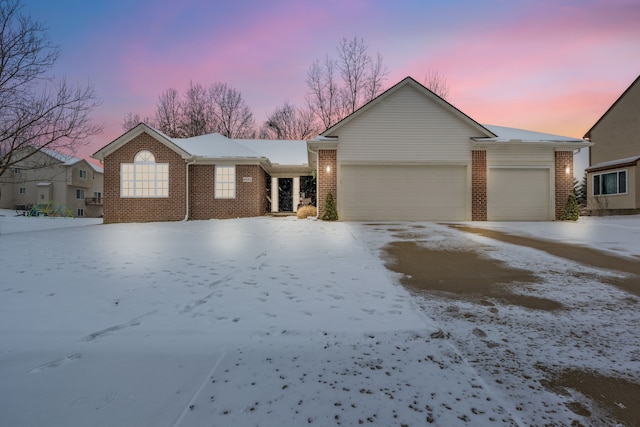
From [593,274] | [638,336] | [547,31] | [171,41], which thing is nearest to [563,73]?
[547,31]

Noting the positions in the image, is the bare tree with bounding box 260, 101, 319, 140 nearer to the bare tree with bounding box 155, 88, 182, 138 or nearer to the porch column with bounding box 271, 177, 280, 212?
the bare tree with bounding box 155, 88, 182, 138

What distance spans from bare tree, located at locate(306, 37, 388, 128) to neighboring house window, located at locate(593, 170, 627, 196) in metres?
16.5

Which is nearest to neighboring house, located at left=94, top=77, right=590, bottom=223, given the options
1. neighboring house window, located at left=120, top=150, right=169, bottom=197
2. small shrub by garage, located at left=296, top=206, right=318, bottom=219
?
small shrub by garage, located at left=296, top=206, right=318, bottom=219

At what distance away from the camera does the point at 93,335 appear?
2.36 metres

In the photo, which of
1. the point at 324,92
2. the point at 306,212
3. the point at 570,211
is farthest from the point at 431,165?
the point at 324,92

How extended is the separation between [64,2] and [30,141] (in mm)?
7207

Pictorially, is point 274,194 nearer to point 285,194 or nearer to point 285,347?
point 285,194

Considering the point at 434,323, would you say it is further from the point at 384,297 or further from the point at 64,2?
the point at 64,2

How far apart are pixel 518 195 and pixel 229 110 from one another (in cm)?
2720

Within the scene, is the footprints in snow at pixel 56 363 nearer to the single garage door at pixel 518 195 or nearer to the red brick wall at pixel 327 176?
the red brick wall at pixel 327 176

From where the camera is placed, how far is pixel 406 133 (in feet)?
42.2

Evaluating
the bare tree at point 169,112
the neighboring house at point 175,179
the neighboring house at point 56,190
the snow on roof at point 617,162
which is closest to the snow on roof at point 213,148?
the neighboring house at point 175,179

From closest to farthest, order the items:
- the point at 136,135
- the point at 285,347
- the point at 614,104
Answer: the point at 285,347 → the point at 136,135 → the point at 614,104

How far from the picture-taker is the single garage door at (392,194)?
42.0 ft
